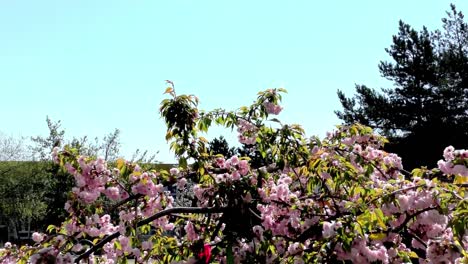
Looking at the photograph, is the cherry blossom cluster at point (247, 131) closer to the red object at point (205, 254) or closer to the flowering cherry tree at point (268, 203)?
the flowering cherry tree at point (268, 203)

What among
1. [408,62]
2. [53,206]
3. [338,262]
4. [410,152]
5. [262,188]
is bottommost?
[338,262]

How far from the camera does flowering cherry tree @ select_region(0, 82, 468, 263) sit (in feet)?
10.7

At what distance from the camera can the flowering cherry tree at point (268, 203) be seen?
10.7 ft

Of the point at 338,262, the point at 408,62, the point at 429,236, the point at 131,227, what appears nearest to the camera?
the point at 338,262

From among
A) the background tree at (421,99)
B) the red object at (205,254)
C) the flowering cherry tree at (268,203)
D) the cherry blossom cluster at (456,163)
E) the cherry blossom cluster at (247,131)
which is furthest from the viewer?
the background tree at (421,99)

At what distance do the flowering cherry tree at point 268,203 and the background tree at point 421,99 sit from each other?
777 inches

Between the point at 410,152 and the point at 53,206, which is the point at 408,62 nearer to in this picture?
the point at 410,152

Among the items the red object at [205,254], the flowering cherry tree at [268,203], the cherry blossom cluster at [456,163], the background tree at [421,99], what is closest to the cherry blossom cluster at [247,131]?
the flowering cherry tree at [268,203]

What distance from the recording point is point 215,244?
160 inches

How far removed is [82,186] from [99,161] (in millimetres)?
238

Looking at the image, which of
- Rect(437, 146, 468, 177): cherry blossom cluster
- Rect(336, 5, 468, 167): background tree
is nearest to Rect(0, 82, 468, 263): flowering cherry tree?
Rect(437, 146, 468, 177): cherry blossom cluster

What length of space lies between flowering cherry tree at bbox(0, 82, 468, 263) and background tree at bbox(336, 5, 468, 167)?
19.7 meters

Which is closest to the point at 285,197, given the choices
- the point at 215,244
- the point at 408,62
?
the point at 215,244

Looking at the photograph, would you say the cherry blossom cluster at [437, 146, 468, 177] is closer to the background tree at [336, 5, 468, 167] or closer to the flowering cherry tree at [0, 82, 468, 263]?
the flowering cherry tree at [0, 82, 468, 263]
